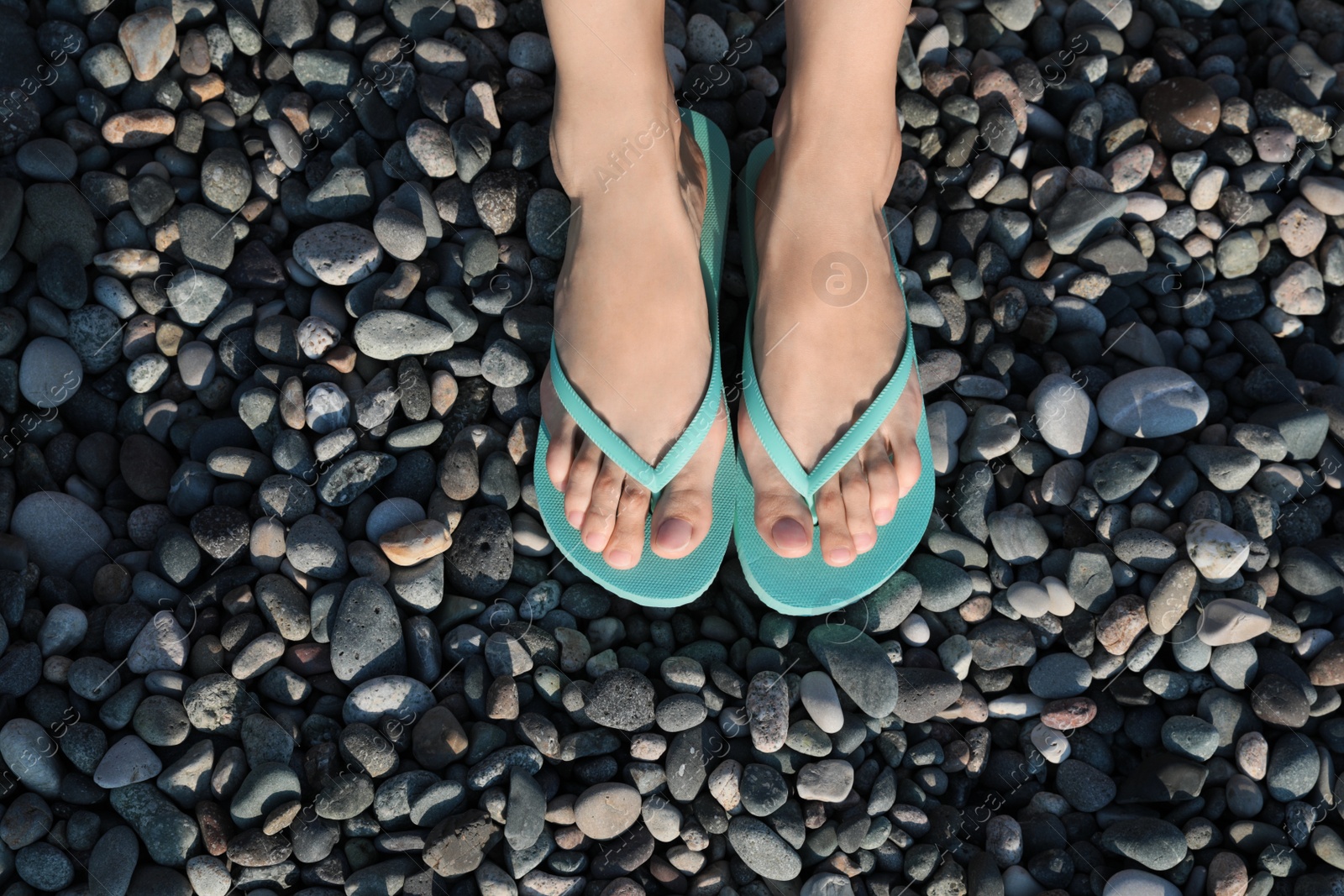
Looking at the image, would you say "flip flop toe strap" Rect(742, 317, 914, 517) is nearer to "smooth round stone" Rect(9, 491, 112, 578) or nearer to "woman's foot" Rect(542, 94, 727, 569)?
"woman's foot" Rect(542, 94, 727, 569)

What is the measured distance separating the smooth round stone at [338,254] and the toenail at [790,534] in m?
1.14

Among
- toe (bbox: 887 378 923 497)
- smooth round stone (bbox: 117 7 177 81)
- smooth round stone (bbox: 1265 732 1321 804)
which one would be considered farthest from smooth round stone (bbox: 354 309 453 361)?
smooth round stone (bbox: 1265 732 1321 804)

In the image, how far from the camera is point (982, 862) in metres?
1.82

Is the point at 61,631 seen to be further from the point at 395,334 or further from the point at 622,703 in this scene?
the point at 622,703

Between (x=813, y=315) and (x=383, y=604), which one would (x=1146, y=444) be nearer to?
(x=813, y=315)

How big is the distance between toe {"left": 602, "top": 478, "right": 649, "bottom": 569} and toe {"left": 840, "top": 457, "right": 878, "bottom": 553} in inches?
16.6

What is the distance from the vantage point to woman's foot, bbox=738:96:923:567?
75.2 inches

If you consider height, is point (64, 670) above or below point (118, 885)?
above

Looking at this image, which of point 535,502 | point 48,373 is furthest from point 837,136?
point 48,373

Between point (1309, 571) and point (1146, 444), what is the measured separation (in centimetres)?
43

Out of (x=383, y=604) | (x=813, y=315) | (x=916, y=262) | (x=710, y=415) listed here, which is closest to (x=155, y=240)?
(x=383, y=604)

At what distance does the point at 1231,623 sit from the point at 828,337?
105 cm

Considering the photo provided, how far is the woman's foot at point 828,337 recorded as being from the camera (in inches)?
75.2

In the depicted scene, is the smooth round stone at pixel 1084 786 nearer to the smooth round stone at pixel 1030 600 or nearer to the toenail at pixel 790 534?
the smooth round stone at pixel 1030 600
